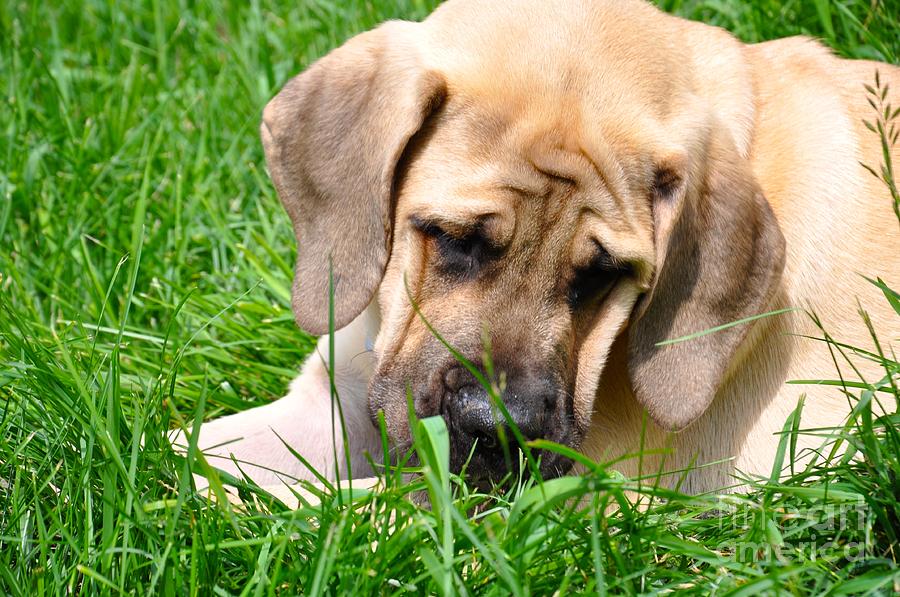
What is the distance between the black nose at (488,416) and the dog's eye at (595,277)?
0.34m

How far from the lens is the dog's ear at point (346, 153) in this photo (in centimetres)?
370

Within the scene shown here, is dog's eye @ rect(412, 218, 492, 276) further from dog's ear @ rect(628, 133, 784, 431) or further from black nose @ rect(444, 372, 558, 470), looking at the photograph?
dog's ear @ rect(628, 133, 784, 431)

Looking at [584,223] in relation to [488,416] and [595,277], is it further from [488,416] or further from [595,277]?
[488,416]

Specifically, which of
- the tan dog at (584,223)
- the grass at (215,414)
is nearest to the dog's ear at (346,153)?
the tan dog at (584,223)

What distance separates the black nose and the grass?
0.44 feet

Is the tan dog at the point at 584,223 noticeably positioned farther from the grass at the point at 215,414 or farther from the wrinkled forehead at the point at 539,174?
the grass at the point at 215,414

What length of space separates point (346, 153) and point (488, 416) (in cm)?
108

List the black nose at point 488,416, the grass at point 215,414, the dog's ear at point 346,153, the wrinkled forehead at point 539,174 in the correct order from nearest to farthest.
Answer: the grass at point 215,414 < the black nose at point 488,416 < the wrinkled forehead at point 539,174 < the dog's ear at point 346,153

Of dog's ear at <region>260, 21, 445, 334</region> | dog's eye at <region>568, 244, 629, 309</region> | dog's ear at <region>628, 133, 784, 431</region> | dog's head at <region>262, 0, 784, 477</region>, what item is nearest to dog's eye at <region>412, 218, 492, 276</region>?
dog's head at <region>262, 0, 784, 477</region>

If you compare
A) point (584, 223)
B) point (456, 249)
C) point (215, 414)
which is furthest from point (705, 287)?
point (215, 414)

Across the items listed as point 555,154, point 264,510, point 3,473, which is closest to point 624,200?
point 555,154

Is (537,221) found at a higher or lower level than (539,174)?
lower

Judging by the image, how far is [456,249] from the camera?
364cm

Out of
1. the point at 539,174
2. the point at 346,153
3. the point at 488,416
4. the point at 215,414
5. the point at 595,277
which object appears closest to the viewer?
the point at 488,416
